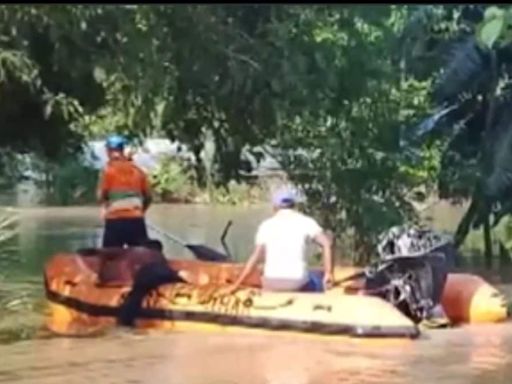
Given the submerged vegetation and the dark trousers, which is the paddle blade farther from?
the dark trousers

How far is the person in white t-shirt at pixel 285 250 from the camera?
9914 millimetres

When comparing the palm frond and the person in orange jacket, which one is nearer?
the person in orange jacket

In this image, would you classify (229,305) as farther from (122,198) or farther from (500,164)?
(500,164)

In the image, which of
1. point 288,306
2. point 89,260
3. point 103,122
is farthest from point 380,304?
point 103,122

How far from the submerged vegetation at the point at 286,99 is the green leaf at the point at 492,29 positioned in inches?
101

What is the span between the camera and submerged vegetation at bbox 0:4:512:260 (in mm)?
8992

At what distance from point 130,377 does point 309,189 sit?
6549mm

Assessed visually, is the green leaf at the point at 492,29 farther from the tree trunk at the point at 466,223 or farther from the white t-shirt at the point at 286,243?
the tree trunk at the point at 466,223

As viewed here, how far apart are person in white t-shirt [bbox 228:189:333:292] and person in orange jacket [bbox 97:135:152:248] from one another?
4.34 feet

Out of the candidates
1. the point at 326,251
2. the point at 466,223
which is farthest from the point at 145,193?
the point at 466,223

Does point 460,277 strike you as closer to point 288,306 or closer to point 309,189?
point 288,306

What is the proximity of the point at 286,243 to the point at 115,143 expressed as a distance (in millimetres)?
1866

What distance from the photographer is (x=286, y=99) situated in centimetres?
1077

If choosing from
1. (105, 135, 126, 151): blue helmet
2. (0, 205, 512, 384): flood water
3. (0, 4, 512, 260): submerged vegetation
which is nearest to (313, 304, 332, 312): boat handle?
(0, 205, 512, 384): flood water
